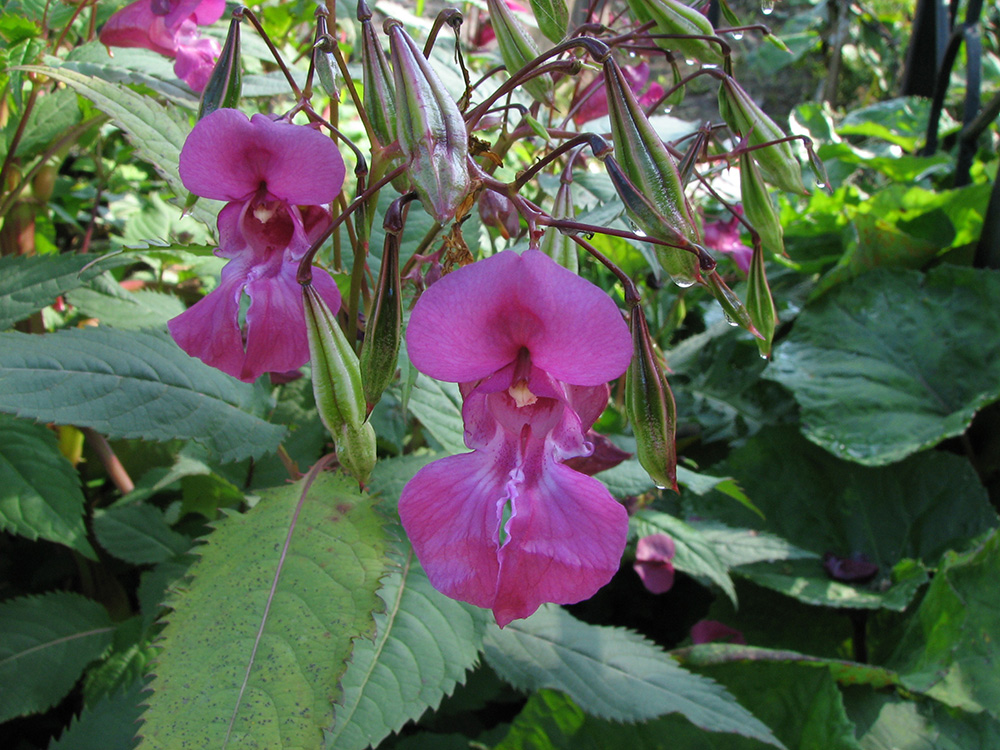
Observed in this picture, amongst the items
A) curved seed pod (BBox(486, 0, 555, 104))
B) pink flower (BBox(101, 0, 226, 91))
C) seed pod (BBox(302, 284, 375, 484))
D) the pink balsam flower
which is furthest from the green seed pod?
pink flower (BBox(101, 0, 226, 91))

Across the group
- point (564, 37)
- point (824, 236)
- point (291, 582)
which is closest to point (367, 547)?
point (291, 582)

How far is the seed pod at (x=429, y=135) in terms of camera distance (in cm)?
40

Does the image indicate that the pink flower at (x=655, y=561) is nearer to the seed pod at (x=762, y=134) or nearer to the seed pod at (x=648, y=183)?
the seed pod at (x=762, y=134)

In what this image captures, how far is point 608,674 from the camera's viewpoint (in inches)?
37.0

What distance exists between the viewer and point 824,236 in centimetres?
207

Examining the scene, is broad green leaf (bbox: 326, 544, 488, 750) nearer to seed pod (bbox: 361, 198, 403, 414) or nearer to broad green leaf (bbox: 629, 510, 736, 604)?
seed pod (bbox: 361, 198, 403, 414)

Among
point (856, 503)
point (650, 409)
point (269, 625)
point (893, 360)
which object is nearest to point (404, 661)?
point (269, 625)

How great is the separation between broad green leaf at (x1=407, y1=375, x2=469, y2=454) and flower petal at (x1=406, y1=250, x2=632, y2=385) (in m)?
0.34

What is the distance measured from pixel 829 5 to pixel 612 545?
433cm

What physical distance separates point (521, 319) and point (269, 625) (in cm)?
37

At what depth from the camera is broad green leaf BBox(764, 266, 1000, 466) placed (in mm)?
1564

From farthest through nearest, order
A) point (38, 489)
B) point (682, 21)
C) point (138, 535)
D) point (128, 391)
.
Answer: point (138, 535) → point (38, 489) → point (128, 391) → point (682, 21)

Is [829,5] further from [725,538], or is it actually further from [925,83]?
[725,538]

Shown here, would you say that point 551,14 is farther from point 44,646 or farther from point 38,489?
point 44,646
